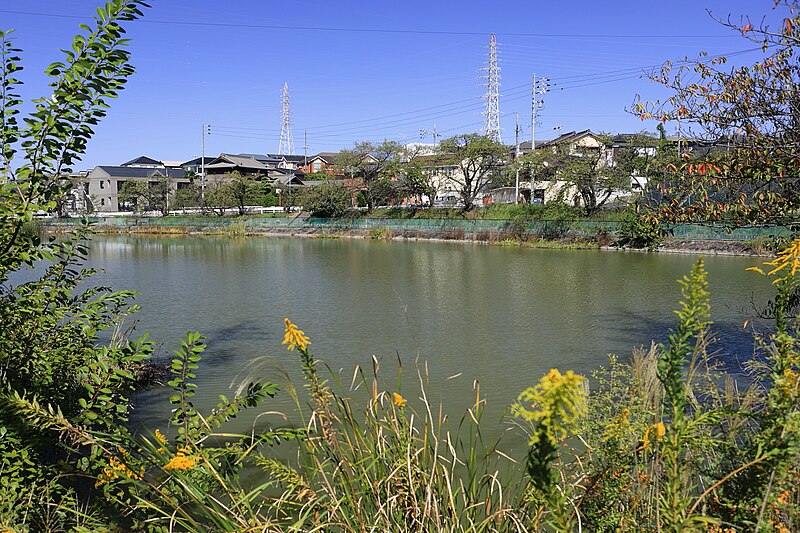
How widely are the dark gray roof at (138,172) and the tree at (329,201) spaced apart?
55.7 ft

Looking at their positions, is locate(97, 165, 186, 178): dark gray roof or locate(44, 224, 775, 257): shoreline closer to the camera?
locate(44, 224, 775, 257): shoreline

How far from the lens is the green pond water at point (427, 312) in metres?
6.80

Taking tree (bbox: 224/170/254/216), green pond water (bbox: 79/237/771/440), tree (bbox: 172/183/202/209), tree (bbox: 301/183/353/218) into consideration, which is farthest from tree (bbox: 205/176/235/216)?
green pond water (bbox: 79/237/771/440)

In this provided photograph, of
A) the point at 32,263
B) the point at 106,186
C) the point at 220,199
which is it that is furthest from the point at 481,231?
the point at 106,186

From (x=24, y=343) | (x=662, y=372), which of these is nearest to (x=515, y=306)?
(x=24, y=343)

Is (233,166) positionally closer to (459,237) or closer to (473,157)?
(473,157)

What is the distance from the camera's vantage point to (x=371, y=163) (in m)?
36.5

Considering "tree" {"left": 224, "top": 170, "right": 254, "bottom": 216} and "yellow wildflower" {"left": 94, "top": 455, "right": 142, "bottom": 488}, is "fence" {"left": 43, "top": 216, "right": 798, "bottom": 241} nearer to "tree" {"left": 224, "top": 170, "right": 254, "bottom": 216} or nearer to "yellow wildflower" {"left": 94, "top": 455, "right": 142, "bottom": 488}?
"tree" {"left": 224, "top": 170, "right": 254, "bottom": 216}

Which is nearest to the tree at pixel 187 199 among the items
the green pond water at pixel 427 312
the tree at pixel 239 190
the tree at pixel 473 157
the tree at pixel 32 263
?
the tree at pixel 239 190

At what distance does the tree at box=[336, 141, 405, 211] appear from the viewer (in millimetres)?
35844

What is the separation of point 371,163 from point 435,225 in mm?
9003

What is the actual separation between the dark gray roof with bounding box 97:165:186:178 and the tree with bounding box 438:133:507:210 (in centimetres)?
2439

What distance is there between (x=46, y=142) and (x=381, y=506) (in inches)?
81.9

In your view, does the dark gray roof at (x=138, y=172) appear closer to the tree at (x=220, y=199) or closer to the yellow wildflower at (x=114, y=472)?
the tree at (x=220, y=199)
